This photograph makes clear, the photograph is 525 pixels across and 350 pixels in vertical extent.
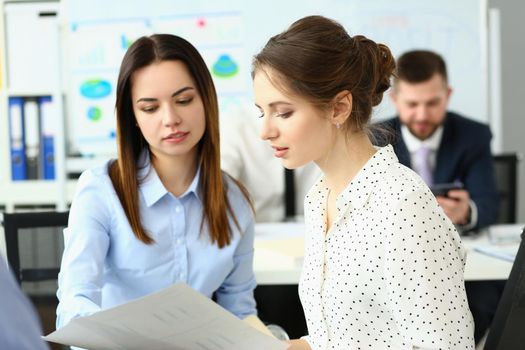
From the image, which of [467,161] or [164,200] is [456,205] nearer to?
[467,161]

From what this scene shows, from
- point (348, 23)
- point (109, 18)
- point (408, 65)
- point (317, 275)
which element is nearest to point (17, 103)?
point (109, 18)

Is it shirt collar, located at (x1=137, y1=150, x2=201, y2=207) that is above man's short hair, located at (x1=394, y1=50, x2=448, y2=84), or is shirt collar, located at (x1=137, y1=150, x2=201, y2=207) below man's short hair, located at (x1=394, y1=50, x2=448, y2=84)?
below

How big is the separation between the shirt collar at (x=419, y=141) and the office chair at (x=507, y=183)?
1.32 ft

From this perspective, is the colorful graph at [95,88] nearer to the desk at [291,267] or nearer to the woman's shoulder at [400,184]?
the desk at [291,267]

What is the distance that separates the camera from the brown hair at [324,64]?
135 centimetres

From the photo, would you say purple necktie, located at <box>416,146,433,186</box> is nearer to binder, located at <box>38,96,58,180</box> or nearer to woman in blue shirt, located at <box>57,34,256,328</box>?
woman in blue shirt, located at <box>57,34,256,328</box>

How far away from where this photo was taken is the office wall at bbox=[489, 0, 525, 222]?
4.82 m

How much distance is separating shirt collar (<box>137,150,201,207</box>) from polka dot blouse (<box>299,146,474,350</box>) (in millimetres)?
528

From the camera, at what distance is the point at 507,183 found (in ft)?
11.4

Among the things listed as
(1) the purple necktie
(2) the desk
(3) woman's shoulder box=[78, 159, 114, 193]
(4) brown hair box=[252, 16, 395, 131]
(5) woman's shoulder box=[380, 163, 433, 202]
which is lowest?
(2) the desk

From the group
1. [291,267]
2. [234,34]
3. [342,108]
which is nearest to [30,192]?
[234,34]

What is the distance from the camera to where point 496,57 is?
14.6ft

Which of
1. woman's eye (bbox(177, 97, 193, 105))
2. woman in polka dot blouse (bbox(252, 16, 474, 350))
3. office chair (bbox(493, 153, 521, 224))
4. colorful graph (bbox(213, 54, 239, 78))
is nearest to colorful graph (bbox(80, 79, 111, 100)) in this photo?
colorful graph (bbox(213, 54, 239, 78))

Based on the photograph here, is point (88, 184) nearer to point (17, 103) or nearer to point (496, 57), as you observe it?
point (17, 103)
